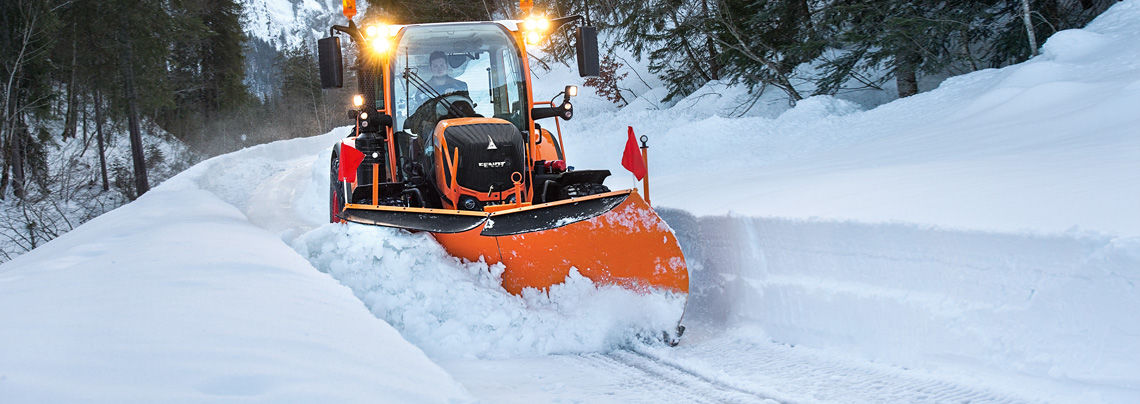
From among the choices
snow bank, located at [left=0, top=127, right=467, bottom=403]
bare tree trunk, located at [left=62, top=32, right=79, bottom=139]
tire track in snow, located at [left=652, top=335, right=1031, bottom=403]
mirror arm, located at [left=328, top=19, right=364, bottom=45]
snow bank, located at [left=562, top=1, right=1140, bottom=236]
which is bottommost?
tire track in snow, located at [left=652, top=335, right=1031, bottom=403]

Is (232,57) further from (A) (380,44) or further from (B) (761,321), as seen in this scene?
(B) (761,321)

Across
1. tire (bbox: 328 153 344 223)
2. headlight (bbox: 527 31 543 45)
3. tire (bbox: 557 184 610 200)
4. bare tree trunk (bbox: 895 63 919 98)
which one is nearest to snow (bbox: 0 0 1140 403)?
tire (bbox: 328 153 344 223)

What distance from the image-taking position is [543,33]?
6105mm

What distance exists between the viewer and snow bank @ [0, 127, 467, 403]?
2127mm

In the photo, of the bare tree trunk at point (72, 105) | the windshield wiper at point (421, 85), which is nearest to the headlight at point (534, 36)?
the windshield wiper at point (421, 85)

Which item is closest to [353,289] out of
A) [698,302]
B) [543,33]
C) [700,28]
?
[698,302]

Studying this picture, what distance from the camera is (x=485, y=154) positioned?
5.14 meters

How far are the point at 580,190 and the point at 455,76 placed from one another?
1.47 metres

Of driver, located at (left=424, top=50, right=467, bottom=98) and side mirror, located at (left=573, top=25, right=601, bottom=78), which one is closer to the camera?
side mirror, located at (left=573, top=25, right=601, bottom=78)

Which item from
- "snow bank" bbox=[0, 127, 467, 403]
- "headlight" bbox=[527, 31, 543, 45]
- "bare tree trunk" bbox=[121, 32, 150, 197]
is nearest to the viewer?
"snow bank" bbox=[0, 127, 467, 403]

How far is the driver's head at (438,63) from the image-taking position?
19.3 feet

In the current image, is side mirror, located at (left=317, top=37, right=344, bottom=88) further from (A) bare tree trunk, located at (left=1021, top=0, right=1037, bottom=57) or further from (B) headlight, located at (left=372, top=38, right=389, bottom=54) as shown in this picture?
(A) bare tree trunk, located at (left=1021, top=0, right=1037, bottom=57)

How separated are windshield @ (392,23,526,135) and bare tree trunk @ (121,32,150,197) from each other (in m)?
18.5

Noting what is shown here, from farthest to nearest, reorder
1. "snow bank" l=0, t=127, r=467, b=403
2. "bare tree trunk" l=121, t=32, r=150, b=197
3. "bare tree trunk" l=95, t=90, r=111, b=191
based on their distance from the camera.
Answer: "bare tree trunk" l=95, t=90, r=111, b=191
"bare tree trunk" l=121, t=32, r=150, b=197
"snow bank" l=0, t=127, r=467, b=403
